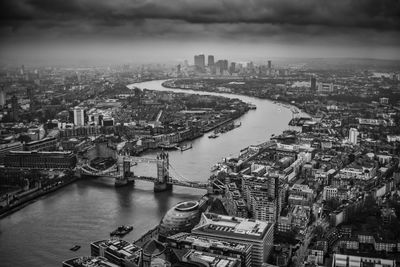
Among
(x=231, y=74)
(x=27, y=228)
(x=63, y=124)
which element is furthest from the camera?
(x=231, y=74)

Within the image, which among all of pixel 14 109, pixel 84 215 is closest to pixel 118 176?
pixel 84 215

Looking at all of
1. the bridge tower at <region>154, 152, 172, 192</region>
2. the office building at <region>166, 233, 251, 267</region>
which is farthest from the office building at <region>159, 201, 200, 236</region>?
the bridge tower at <region>154, 152, 172, 192</region>

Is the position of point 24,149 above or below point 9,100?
below

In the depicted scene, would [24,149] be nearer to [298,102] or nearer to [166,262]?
[166,262]

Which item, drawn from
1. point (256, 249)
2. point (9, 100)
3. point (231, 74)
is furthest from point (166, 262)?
point (231, 74)

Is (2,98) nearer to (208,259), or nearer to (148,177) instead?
(148,177)

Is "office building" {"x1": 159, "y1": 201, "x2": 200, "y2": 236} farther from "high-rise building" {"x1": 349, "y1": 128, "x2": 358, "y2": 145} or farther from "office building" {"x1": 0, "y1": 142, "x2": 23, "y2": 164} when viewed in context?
"high-rise building" {"x1": 349, "y1": 128, "x2": 358, "y2": 145}
